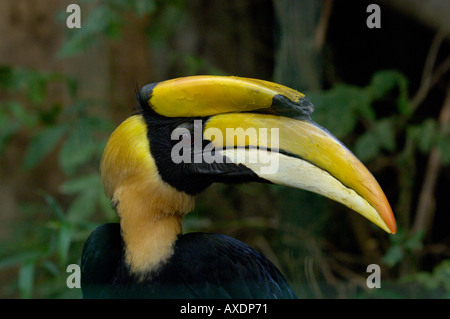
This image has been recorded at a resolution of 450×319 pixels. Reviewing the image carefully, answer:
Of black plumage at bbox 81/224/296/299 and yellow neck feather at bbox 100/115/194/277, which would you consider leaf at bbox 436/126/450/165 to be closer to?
black plumage at bbox 81/224/296/299

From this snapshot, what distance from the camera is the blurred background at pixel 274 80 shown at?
2.25 metres

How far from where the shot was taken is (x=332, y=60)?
314 cm

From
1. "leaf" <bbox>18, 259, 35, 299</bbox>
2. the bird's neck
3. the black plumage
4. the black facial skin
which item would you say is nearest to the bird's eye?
the black facial skin

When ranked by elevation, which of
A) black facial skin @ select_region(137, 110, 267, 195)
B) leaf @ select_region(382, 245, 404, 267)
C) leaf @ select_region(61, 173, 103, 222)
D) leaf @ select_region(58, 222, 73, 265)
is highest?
black facial skin @ select_region(137, 110, 267, 195)

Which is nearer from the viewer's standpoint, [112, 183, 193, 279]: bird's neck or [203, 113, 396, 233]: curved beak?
[203, 113, 396, 233]: curved beak

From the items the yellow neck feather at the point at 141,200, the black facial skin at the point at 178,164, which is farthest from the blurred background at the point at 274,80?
the black facial skin at the point at 178,164

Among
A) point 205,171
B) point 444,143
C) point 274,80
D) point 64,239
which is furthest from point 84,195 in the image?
point 444,143

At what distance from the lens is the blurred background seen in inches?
88.7

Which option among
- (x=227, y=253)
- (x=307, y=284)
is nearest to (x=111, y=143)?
(x=227, y=253)

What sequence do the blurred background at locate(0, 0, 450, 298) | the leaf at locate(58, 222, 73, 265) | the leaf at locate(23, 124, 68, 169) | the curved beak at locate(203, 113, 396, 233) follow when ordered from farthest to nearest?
the leaf at locate(23, 124, 68, 169), the blurred background at locate(0, 0, 450, 298), the leaf at locate(58, 222, 73, 265), the curved beak at locate(203, 113, 396, 233)

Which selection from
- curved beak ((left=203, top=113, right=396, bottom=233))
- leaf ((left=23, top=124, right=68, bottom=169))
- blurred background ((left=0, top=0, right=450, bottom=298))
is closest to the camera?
curved beak ((left=203, top=113, right=396, bottom=233))

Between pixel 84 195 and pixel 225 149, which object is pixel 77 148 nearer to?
pixel 84 195

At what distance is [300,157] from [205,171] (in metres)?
0.24
